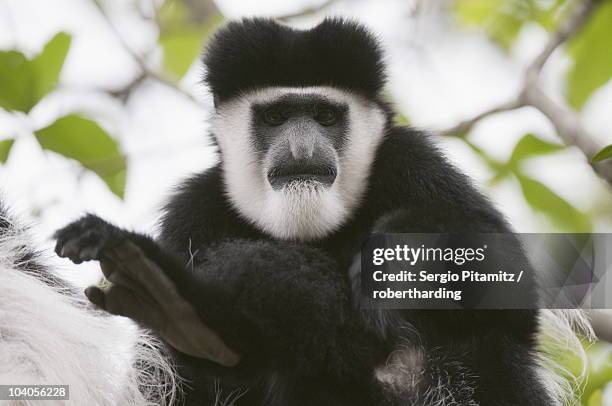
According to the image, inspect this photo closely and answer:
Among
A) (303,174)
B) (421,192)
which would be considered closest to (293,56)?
(303,174)

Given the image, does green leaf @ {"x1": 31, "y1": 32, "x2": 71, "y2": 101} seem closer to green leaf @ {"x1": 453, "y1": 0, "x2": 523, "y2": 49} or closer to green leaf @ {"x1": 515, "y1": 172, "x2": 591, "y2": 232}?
green leaf @ {"x1": 515, "y1": 172, "x2": 591, "y2": 232}

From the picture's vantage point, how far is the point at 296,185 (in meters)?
1.53

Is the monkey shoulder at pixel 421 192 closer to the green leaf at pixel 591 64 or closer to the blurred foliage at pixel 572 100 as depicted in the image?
the blurred foliage at pixel 572 100

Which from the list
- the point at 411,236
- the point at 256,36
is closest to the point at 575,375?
the point at 411,236

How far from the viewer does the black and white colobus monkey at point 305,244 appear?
1.27 m

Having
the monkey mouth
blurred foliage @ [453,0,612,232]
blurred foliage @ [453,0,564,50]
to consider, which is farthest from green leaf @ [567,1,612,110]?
the monkey mouth

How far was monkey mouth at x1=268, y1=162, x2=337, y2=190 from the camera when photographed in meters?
1.54

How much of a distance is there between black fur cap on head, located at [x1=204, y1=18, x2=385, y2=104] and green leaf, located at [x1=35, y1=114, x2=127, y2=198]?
26 cm

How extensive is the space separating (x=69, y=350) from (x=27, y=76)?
0.53 m

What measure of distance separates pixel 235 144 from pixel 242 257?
1.41 ft

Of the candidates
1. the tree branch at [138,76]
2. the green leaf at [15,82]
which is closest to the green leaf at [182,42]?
the tree branch at [138,76]

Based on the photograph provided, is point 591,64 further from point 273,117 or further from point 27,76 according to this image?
point 27,76

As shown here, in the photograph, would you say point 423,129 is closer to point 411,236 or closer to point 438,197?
point 438,197

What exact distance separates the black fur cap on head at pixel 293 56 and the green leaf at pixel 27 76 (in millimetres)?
300
